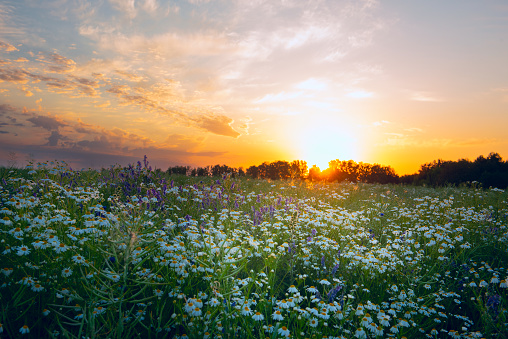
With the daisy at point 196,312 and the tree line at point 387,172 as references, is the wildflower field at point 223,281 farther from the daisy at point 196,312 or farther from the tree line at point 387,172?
the tree line at point 387,172

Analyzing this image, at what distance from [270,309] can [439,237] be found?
404cm

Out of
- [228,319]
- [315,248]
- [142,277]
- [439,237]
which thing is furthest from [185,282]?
[439,237]

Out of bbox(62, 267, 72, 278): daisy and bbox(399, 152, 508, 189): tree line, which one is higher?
bbox(399, 152, 508, 189): tree line

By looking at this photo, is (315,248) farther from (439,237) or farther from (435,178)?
(435,178)

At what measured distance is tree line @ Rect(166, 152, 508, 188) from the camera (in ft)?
58.5

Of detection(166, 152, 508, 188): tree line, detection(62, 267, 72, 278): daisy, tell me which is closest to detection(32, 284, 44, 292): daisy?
detection(62, 267, 72, 278): daisy

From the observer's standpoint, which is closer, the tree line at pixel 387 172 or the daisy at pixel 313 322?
the daisy at pixel 313 322

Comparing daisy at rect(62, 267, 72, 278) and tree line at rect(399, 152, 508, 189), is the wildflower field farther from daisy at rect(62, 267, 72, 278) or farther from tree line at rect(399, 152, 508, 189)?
tree line at rect(399, 152, 508, 189)

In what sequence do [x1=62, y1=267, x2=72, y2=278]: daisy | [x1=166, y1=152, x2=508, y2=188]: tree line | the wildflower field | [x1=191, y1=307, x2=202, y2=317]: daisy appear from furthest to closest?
1. [x1=166, y1=152, x2=508, y2=188]: tree line
2. [x1=62, y1=267, x2=72, y2=278]: daisy
3. the wildflower field
4. [x1=191, y1=307, x2=202, y2=317]: daisy

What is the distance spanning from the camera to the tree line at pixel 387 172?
17822 mm

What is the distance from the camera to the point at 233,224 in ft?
21.6

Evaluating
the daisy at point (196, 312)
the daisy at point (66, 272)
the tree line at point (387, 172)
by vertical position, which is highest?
the tree line at point (387, 172)

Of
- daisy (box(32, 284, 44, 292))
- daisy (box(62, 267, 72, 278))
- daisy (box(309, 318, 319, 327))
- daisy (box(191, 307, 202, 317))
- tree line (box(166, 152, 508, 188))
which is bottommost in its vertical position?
daisy (box(309, 318, 319, 327))

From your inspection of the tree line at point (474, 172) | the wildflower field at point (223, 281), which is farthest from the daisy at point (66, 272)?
the tree line at point (474, 172)
